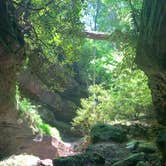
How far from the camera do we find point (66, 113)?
71.6 feet

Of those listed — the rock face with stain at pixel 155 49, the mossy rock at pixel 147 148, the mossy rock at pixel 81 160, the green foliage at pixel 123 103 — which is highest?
the rock face with stain at pixel 155 49

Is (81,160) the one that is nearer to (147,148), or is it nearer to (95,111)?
(147,148)

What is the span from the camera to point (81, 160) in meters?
6.54

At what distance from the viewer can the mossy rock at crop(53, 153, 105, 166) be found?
20.7 feet

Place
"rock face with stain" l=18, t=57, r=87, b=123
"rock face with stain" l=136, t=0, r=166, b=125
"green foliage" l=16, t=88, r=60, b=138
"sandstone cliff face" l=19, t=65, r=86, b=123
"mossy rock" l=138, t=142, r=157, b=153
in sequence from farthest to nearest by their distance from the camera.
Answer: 1. "sandstone cliff face" l=19, t=65, r=86, b=123
2. "rock face with stain" l=18, t=57, r=87, b=123
3. "green foliage" l=16, t=88, r=60, b=138
4. "mossy rock" l=138, t=142, r=157, b=153
5. "rock face with stain" l=136, t=0, r=166, b=125

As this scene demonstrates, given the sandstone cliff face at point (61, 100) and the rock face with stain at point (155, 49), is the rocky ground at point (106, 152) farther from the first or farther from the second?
the sandstone cliff face at point (61, 100)

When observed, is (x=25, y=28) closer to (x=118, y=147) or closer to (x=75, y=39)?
(x=75, y=39)

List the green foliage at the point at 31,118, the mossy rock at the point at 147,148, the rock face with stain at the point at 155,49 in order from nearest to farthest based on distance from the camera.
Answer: the rock face with stain at the point at 155,49, the mossy rock at the point at 147,148, the green foliage at the point at 31,118

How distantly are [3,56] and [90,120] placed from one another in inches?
371

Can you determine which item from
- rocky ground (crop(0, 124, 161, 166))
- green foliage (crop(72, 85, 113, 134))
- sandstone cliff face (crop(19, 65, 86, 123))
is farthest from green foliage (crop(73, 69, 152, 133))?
sandstone cliff face (crop(19, 65, 86, 123))

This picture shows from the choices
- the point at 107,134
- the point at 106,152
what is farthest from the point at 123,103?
the point at 106,152

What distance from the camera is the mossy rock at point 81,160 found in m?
6.32

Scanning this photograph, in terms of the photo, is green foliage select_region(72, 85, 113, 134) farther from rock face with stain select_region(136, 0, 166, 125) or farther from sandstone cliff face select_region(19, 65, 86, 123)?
rock face with stain select_region(136, 0, 166, 125)

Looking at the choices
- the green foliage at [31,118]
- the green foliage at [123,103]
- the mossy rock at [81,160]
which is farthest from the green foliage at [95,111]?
the mossy rock at [81,160]
